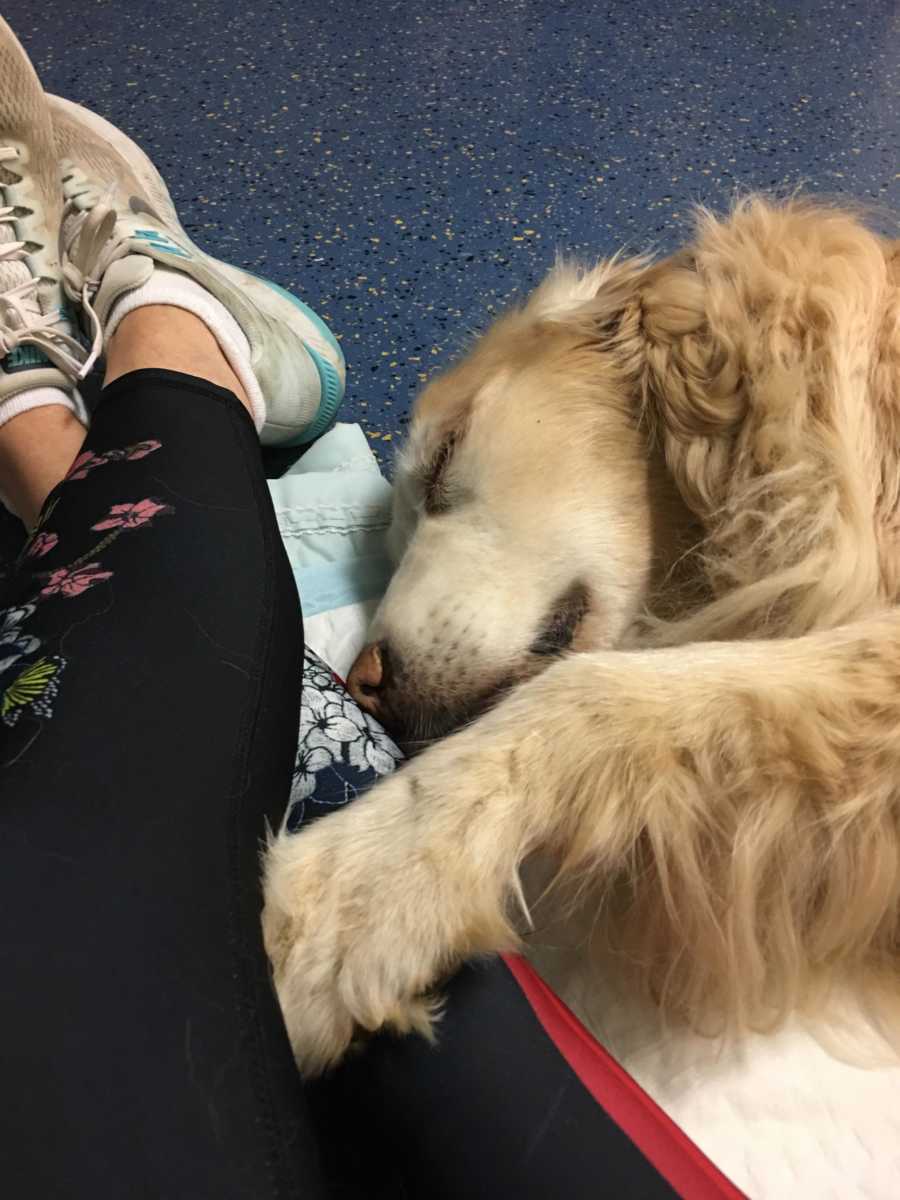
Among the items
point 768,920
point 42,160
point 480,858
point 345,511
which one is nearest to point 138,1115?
point 480,858

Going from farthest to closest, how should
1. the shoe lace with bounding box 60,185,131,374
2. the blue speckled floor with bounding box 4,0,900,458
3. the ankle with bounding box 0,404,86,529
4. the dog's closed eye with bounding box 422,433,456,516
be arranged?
the blue speckled floor with bounding box 4,0,900,458, the shoe lace with bounding box 60,185,131,374, the ankle with bounding box 0,404,86,529, the dog's closed eye with bounding box 422,433,456,516

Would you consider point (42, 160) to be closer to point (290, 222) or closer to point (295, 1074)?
point (290, 222)

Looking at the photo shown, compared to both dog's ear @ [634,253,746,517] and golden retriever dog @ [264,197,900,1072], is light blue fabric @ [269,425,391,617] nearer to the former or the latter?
golden retriever dog @ [264,197,900,1072]

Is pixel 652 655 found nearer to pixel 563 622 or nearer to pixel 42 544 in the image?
pixel 563 622

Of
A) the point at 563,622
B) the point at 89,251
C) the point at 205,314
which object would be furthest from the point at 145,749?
the point at 89,251

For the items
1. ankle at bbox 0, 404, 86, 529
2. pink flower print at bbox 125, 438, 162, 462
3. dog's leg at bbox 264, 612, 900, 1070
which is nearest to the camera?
dog's leg at bbox 264, 612, 900, 1070

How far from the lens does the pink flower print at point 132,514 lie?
0.77 metres

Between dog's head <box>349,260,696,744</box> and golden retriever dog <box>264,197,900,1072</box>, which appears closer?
golden retriever dog <box>264,197,900,1072</box>

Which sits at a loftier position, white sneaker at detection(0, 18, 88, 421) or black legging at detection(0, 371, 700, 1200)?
white sneaker at detection(0, 18, 88, 421)

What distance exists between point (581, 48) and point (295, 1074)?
2.19 meters

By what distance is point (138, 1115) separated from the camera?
18.4 inches

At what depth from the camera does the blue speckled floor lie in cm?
155

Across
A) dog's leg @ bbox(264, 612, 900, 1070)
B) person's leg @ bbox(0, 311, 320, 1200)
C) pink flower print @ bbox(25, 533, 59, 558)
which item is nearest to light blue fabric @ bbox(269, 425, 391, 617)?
person's leg @ bbox(0, 311, 320, 1200)

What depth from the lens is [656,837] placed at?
0.62m
